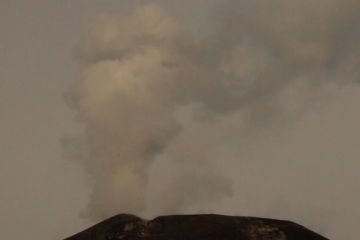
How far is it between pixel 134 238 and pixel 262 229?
41.3 feet

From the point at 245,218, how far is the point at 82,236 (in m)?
16.9

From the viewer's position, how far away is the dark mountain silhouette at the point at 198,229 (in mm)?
59000

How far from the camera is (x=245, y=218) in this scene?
61656 millimetres

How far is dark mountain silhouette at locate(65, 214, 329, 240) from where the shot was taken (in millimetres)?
59000

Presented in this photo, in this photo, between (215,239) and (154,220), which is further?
(154,220)

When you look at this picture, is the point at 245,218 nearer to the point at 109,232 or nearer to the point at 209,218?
the point at 209,218

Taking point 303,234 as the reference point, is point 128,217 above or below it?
above

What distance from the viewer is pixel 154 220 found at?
6253cm

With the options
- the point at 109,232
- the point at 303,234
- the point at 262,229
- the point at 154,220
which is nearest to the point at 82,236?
the point at 109,232

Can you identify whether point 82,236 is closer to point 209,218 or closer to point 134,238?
point 134,238

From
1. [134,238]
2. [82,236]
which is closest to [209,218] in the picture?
[134,238]

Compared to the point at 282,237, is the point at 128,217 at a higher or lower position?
higher

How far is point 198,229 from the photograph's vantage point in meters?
60.2

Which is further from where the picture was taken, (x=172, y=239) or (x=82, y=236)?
(x=82, y=236)
